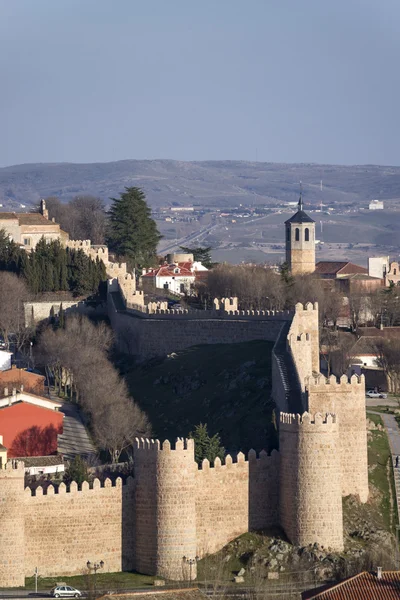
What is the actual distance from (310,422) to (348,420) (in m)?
3.17

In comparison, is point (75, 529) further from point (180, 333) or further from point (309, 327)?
point (180, 333)

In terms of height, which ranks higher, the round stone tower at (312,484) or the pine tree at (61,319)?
the pine tree at (61,319)

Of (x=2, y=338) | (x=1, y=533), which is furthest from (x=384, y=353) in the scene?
(x=1, y=533)

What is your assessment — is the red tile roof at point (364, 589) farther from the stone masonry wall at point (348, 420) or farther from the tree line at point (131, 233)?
the tree line at point (131, 233)

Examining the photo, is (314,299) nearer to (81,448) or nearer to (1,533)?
(81,448)

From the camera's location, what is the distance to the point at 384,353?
3066 inches

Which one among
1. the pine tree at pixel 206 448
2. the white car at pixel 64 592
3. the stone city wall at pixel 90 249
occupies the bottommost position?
the white car at pixel 64 592

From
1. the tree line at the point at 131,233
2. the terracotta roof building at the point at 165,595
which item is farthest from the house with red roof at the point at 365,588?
the tree line at the point at 131,233

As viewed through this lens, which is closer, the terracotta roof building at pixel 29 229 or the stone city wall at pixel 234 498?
the stone city wall at pixel 234 498

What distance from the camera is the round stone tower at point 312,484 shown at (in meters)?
49.0

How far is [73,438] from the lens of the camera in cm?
6481

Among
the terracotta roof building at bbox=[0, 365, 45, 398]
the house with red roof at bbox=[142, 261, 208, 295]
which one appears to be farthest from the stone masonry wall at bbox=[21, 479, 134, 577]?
the house with red roof at bbox=[142, 261, 208, 295]

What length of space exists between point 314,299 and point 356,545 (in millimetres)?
37117

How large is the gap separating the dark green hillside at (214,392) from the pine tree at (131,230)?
23.0 metres
